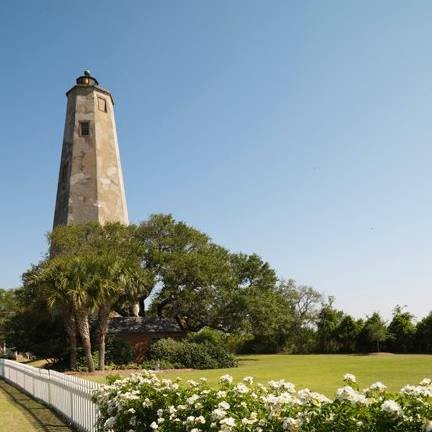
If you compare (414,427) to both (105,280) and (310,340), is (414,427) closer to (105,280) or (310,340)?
(105,280)

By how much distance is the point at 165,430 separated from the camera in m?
5.49

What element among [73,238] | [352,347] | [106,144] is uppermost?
[106,144]

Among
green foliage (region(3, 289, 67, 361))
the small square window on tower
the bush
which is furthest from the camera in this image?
the small square window on tower

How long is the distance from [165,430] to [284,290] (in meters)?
54.1

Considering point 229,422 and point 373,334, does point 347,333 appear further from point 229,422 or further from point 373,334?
point 229,422

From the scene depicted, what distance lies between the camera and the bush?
26328 millimetres

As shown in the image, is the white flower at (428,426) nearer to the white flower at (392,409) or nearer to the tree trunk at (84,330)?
the white flower at (392,409)

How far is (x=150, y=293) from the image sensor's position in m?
31.9

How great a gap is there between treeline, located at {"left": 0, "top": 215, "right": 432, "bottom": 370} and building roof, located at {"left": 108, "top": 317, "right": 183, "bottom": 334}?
3.64 feet

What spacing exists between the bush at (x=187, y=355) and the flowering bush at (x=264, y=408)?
19.7m

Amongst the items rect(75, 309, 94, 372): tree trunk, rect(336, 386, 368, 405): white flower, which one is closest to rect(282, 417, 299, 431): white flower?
rect(336, 386, 368, 405): white flower

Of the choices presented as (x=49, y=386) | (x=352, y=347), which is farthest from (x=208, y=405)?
(x=352, y=347)

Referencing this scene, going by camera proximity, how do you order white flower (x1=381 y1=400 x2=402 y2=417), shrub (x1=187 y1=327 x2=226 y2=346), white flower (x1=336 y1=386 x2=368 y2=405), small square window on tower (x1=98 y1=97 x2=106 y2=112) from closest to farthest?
1. white flower (x1=381 y1=400 x2=402 y2=417)
2. white flower (x1=336 y1=386 x2=368 y2=405)
3. shrub (x1=187 y1=327 x2=226 y2=346)
4. small square window on tower (x1=98 y1=97 x2=106 y2=112)

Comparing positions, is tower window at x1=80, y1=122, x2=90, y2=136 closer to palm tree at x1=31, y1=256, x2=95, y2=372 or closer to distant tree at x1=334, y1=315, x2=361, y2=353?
palm tree at x1=31, y1=256, x2=95, y2=372
